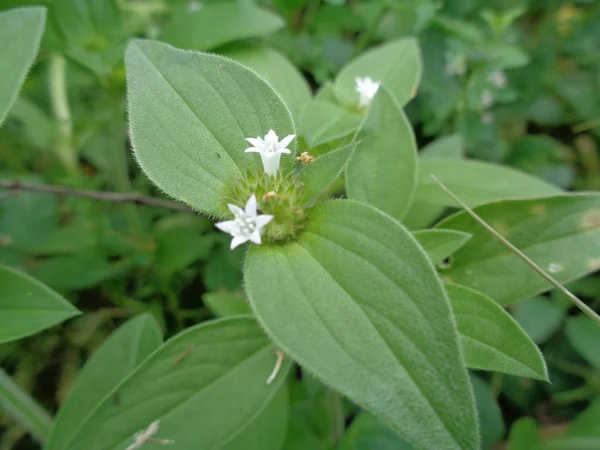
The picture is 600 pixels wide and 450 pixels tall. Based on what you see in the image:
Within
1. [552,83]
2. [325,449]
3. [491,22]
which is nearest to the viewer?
[325,449]

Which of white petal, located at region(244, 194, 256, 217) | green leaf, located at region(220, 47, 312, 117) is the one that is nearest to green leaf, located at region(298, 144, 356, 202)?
white petal, located at region(244, 194, 256, 217)

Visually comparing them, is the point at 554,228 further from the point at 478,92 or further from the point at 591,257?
the point at 478,92

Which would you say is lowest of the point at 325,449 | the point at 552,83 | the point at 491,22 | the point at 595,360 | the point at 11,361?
the point at 11,361

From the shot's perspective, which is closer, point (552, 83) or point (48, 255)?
point (48, 255)

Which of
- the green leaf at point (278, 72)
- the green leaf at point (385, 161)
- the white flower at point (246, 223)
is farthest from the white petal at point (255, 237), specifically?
the green leaf at point (278, 72)

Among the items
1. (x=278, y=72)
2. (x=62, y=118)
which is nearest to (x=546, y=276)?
(x=278, y=72)

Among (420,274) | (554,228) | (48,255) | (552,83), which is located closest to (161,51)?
(420,274)

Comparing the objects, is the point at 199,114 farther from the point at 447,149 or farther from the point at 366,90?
the point at 447,149

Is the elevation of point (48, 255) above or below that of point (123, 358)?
below
